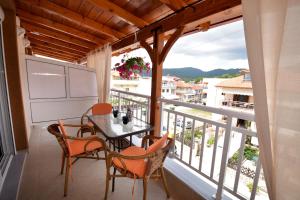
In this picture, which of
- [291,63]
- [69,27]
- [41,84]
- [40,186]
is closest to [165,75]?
[291,63]

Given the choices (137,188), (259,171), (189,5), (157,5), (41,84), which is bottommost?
(137,188)

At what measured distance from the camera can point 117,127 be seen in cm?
199

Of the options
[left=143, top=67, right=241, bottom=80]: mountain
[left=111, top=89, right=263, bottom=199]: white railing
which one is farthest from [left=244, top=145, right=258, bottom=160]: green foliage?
[left=143, top=67, right=241, bottom=80]: mountain

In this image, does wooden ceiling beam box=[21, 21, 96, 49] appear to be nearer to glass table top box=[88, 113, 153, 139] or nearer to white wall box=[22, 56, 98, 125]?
white wall box=[22, 56, 98, 125]

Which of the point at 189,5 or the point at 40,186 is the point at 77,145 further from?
the point at 189,5

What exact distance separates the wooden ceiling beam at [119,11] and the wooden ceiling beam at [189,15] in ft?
0.50

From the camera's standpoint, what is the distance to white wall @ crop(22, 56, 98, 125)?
347 cm

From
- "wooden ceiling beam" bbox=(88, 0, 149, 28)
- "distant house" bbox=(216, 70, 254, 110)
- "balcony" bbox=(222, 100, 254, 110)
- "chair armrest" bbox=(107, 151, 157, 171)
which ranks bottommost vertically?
"chair armrest" bbox=(107, 151, 157, 171)

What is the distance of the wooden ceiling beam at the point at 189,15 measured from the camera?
1427 mm

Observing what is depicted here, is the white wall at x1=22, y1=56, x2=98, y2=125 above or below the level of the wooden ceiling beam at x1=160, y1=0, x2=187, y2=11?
below

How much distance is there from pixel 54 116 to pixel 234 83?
4.08m

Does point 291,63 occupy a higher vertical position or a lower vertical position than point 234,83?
higher

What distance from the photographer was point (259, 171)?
125cm

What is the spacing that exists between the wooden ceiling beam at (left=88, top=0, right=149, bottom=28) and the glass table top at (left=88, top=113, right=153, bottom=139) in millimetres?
1534
